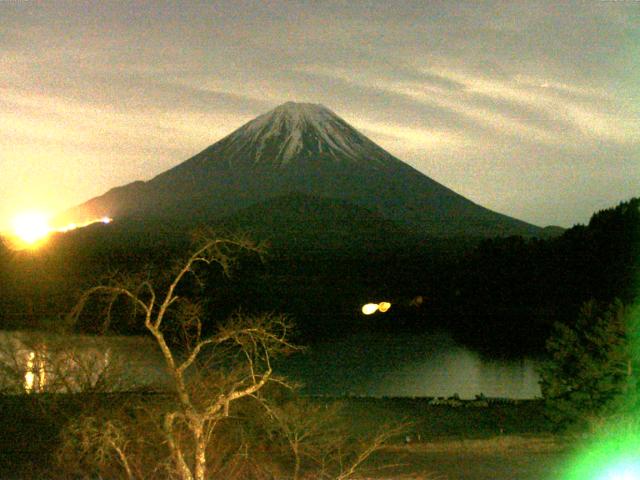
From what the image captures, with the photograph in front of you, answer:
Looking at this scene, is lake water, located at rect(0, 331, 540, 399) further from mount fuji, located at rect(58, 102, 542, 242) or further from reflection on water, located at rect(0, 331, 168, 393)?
mount fuji, located at rect(58, 102, 542, 242)

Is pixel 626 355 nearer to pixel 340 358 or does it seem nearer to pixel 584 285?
pixel 340 358

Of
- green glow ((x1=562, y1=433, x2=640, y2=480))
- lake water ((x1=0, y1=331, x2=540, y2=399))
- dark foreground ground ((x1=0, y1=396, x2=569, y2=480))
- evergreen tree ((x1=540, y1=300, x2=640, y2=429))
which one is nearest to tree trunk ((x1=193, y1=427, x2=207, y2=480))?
dark foreground ground ((x1=0, y1=396, x2=569, y2=480))

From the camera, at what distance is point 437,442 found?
13695 millimetres

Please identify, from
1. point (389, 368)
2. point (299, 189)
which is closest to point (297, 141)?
point (299, 189)

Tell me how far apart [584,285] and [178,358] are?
27.7 meters

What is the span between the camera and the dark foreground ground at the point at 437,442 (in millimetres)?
11656

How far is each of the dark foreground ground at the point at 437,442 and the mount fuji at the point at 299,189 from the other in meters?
64.8

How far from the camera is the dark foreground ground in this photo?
11.7 meters

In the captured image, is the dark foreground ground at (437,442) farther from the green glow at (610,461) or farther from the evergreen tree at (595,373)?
the evergreen tree at (595,373)

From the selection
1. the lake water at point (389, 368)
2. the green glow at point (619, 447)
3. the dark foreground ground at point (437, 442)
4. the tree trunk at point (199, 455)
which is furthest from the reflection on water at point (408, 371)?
the tree trunk at point (199, 455)

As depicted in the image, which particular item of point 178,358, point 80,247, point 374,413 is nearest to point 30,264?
point 80,247

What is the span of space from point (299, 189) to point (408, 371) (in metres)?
71.4

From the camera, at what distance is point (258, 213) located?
8744 cm

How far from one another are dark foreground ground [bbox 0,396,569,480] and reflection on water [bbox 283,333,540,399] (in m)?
4.23
